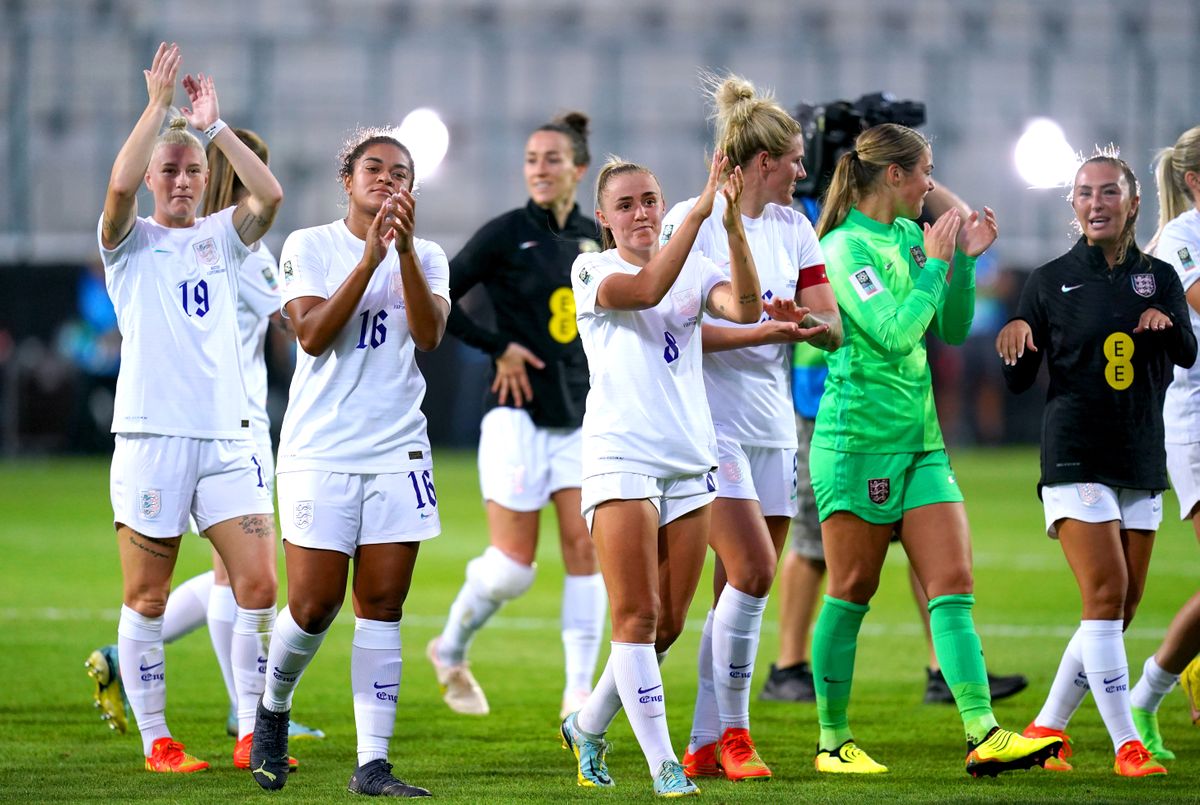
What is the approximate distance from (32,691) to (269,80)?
16566 mm

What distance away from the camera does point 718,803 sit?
502 cm

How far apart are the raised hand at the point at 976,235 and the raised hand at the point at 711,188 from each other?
101 cm

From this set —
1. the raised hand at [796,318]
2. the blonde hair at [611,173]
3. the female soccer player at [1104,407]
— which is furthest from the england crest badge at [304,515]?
the female soccer player at [1104,407]

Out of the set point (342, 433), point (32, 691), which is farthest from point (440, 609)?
point (342, 433)

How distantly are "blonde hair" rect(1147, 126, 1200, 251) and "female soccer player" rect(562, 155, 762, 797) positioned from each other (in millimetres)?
2086

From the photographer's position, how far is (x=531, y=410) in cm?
732

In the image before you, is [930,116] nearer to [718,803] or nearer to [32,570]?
[32,570]

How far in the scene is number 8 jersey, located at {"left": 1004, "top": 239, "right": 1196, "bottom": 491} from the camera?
5.71 meters

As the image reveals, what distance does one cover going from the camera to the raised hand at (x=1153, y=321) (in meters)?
5.65

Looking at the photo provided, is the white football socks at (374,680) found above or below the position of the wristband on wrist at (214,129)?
below

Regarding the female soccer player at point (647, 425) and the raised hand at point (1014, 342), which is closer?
the female soccer player at point (647, 425)

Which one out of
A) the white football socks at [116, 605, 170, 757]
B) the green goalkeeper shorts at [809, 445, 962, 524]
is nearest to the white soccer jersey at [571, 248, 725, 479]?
the green goalkeeper shorts at [809, 445, 962, 524]

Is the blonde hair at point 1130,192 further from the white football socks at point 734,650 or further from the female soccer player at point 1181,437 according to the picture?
the white football socks at point 734,650

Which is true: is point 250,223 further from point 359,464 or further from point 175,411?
point 359,464
